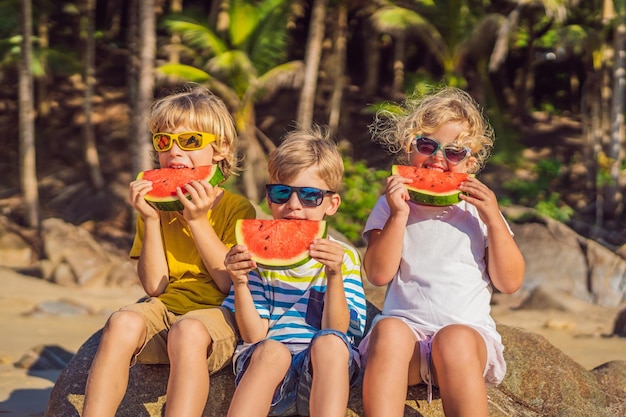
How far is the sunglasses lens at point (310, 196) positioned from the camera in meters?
4.34

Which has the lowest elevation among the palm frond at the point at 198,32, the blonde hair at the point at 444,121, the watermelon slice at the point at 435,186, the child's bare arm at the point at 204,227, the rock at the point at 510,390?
the palm frond at the point at 198,32

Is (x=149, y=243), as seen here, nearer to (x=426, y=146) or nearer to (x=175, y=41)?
(x=426, y=146)

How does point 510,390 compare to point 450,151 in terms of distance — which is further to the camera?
point 510,390

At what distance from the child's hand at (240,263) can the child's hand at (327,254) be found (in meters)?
0.28

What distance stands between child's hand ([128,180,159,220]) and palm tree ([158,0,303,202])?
1759 cm

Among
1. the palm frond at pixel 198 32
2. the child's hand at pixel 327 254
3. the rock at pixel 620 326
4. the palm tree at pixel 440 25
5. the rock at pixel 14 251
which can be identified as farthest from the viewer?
the palm tree at pixel 440 25

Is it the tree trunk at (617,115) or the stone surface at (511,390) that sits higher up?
the stone surface at (511,390)

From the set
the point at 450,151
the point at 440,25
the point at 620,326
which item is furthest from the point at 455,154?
the point at 440,25

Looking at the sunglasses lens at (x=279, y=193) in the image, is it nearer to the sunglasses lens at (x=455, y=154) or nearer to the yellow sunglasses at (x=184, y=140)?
the yellow sunglasses at (x=184, y=140)

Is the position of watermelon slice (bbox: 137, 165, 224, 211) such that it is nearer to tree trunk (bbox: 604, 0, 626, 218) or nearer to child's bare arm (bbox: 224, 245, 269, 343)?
child's bare arm (bbox: 224, 245, 269, 343)

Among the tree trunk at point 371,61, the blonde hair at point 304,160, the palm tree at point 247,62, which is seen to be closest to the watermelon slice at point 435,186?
the blonde hair at point 304,160

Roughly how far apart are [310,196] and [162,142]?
901 millimetres

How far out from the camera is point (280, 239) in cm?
417

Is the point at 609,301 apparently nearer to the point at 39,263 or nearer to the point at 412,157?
the point at 39,263
